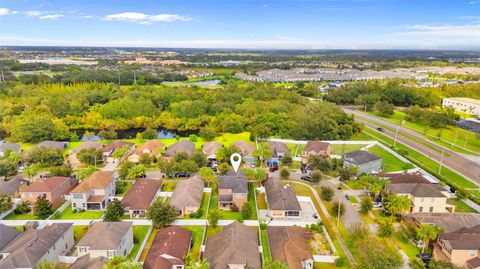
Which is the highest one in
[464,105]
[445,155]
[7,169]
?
[464,105]

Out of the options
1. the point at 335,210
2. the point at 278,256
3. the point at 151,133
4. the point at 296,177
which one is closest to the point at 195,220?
the point at 278,256

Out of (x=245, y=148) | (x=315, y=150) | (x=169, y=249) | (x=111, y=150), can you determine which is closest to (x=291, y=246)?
(x=169, y=249)

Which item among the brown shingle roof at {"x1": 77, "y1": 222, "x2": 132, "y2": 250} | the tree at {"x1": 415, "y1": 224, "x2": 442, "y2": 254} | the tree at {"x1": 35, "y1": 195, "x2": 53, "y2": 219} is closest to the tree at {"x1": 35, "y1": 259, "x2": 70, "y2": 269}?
the brown shingle roof at {"x1": 77, "y1": 222, "x2": 132, "y2": 250}

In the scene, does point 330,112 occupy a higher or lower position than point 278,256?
higher

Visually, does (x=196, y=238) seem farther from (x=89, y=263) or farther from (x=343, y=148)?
(x=343, y=148)

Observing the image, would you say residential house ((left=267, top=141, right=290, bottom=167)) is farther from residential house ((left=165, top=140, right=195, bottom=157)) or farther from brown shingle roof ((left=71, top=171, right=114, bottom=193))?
brown shingle roof ((left=71, top=171, right=114, bottom=193))

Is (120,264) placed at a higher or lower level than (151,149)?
higher

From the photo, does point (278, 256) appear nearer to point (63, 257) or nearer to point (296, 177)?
point (63, 257)
